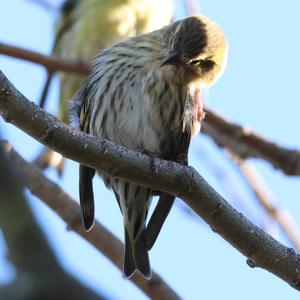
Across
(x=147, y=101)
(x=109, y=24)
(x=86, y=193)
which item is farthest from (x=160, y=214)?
(x=109, y=24)

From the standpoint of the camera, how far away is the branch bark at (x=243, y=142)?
376 centimetres

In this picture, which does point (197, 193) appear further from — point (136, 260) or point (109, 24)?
point (109, 24)

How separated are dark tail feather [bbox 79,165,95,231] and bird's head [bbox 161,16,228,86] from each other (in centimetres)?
71

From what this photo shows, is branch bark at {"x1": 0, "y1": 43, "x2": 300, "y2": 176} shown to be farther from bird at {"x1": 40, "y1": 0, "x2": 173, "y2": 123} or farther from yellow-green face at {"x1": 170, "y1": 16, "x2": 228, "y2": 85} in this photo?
bird at {"x1": 40, "y1": 0, "x2": 173, "y2": 123}

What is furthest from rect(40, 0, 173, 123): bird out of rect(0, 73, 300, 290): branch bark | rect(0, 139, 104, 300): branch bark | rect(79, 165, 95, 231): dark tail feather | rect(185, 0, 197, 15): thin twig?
rect(0, 139, 104, 300): branch bark

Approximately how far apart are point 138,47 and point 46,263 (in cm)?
323

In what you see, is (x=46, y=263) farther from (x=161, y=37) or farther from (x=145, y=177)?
(x=161, y=37)

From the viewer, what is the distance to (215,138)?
4.14 metres

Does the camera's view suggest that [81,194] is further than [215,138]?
No

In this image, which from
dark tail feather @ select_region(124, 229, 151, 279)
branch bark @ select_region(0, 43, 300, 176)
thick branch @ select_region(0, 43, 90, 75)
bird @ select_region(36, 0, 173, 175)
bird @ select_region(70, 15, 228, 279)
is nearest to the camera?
dark tail feather @ select_region(124, 229, 151, 279)

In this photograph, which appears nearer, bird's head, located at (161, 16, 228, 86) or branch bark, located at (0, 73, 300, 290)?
branch bark, located at (0, 73, 300, 290)

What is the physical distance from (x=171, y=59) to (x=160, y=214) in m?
0.87

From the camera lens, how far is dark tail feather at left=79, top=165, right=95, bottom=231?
3191 mm

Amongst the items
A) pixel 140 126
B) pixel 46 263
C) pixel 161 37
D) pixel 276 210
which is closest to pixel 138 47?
pixel 161 37
